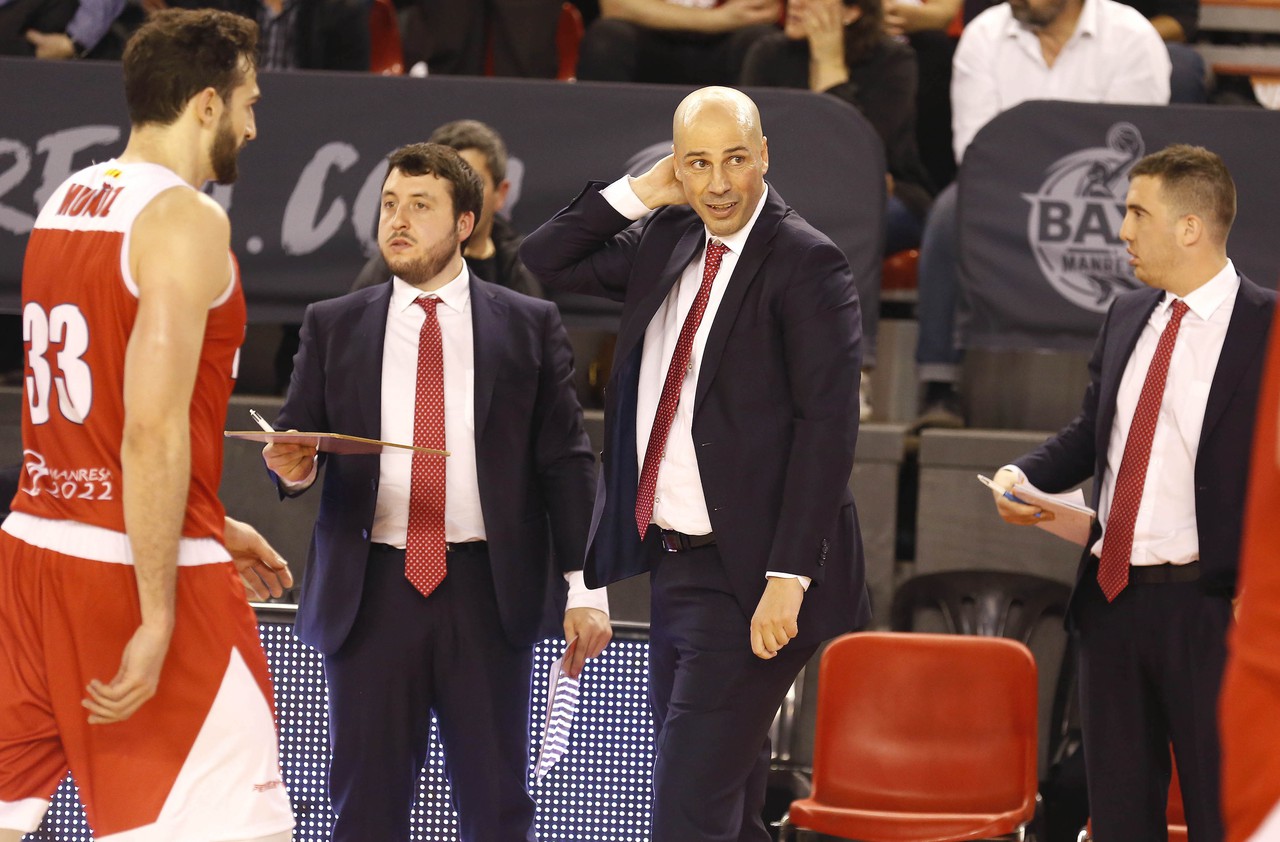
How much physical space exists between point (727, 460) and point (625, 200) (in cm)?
66

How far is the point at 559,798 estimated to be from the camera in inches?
169

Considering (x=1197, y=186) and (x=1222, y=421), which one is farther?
(x=1197, y=186)

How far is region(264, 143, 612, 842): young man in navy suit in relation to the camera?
3.68 meters

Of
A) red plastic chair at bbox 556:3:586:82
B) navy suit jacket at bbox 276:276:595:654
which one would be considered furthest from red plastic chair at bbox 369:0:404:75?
navy suit jacket at bbox 276:276:595:654

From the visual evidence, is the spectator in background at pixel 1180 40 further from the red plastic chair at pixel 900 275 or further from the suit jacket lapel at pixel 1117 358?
the suit jacket lapel at pixel 1117 358

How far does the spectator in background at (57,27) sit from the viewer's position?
6.62 m

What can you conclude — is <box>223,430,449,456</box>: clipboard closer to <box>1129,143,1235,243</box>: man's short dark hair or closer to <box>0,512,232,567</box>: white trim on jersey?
<box>0,512,232,567</box>: white trim on jersey

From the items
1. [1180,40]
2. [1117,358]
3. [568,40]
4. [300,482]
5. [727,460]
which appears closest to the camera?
[727,460]

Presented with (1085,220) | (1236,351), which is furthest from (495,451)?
(1085,220)

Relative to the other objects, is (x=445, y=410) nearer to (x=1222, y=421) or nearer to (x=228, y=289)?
(x=228, y=289)

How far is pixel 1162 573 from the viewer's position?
3.75 m

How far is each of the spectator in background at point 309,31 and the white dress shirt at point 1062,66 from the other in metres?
2.68

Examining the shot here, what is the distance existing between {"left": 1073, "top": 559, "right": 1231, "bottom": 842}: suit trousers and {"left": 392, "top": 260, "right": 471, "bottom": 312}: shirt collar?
168cm

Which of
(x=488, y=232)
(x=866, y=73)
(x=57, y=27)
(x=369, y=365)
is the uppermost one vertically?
(x=57, y=27)
